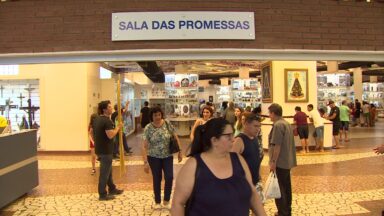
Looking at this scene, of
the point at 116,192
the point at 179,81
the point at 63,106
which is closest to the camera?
the point at 116,192

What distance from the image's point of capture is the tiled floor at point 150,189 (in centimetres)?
564

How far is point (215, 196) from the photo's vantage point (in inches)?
89.9

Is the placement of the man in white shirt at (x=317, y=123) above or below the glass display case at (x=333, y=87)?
below

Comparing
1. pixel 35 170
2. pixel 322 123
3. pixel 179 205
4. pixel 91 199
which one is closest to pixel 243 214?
pixel 179 205

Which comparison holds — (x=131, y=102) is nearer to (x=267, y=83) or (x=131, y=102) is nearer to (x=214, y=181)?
(x=267, y=83)

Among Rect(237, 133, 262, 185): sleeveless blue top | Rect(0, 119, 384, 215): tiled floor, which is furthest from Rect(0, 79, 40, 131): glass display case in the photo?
Rect(237, 133, 262, 185): sleeveless blue top

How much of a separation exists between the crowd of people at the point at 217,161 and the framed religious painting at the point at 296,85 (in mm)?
5881

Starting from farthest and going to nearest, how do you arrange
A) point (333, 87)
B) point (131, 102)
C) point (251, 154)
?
point (131, 102), point (333, 87), point (251, 154)

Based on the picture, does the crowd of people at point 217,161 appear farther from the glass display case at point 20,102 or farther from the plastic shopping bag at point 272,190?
the glass display case at point 20,102

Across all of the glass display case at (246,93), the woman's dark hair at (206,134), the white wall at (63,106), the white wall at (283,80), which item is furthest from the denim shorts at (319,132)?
the woman's dark hair at (206,134)

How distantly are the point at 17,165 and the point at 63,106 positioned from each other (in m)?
6.06

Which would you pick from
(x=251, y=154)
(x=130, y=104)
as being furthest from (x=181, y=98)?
(x=251, y=154)

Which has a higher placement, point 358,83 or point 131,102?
point 358,83

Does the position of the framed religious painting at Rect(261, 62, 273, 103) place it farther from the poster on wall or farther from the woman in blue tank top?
the woman in blue tank top
